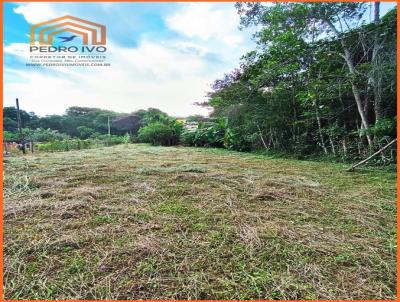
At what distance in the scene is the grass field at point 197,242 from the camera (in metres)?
1.12

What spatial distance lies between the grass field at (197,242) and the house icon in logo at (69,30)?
311 cm

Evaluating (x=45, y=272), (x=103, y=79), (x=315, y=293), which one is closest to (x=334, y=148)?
(x=315, y=293)

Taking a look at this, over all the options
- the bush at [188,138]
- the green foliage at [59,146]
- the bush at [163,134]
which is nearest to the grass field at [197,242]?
the green foliage at [59,146]

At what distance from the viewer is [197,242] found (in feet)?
Answer: 5.04

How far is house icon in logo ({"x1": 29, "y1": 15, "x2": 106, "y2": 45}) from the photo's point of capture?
13.9ft

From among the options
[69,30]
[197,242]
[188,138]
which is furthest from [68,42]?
[188,138]

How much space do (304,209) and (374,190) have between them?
1.35 metres

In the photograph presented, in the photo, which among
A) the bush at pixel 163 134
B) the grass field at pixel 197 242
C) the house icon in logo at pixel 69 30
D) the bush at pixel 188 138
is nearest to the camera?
the grass field at pixel 197 242

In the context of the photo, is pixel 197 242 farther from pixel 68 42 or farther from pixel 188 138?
pixel 188 138

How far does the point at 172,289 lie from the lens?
1.11m

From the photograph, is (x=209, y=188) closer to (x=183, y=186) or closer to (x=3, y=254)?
(x=183, y=186)

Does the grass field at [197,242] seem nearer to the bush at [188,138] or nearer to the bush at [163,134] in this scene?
the bush at [188,138]

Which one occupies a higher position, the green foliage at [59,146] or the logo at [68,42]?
the logo at [68,42]

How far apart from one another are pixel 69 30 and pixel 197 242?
15.6ft
